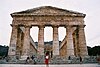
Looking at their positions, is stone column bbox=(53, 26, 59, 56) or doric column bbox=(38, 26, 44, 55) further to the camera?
doric column bbox=(38, 26, 44, 55)

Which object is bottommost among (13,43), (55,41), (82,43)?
(82,43)

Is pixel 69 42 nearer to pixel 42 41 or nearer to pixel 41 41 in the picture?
pixel 42 41

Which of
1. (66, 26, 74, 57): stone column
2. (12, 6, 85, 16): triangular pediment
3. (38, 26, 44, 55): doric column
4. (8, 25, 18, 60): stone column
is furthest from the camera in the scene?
(12, 6, 85, 16): triangular pediment

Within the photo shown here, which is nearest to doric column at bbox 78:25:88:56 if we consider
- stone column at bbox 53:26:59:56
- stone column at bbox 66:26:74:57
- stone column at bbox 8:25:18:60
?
stone column at bbox 66:26:74:57

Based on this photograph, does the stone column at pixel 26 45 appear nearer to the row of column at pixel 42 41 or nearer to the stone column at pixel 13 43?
the row of column at pixel 42 41

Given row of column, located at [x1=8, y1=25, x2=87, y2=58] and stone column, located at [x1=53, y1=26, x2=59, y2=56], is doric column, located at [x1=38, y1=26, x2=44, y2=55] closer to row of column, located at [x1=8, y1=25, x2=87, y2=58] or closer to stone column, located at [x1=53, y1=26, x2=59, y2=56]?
row of column, located at [x1=8, y1=25, x2=87, y2=58]

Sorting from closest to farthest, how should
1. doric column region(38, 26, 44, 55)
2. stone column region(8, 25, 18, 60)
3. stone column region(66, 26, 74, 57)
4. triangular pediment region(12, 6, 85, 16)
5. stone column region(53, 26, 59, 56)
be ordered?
stone column region(8, 25, 18, 60) < stone column region(66, 26, 74, 57) < stone column region(53, 26, 59, 56) < doric column region(38, 26, 44, 55) < triangular pediment region(12, 6, 85, 16)

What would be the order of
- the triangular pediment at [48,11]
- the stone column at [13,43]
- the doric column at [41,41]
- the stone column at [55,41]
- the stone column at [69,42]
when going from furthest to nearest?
the triangular pediment at [48,11], the doric column at [41,41], the stone column at [55,41], the stone column at [69,42], the stone column at [13,43]

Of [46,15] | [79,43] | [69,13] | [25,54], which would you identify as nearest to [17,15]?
[46,15]

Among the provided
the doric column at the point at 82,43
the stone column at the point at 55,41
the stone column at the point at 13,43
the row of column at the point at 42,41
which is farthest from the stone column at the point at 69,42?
the stone column at the point at 13,43

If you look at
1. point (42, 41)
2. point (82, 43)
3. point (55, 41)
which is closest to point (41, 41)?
point (42, 41)

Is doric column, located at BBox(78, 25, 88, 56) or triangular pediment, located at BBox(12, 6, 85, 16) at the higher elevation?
triangular pediment, located at BBox(12, 6, 85, 16)

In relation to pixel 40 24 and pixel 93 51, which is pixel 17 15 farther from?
pixel 93 51

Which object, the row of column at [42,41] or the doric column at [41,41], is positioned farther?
the doric column at [41,41]
